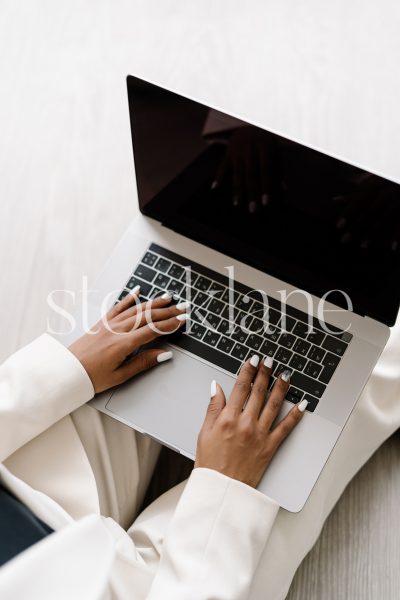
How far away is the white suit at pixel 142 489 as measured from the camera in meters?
0.73

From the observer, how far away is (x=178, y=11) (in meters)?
1.21

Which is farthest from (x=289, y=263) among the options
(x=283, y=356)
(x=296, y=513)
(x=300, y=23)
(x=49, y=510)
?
(x=300, y=23)

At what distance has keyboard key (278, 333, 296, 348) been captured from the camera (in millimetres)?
862

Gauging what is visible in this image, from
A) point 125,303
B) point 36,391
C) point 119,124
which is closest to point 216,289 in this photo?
point 125,303

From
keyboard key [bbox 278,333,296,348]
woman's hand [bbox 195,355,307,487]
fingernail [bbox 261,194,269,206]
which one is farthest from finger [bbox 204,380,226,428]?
fingernail [bbox 261,194,269,206]

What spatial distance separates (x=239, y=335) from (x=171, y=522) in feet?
0.83

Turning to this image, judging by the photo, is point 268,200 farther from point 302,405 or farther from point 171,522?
point 171,522

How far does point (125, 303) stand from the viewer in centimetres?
89

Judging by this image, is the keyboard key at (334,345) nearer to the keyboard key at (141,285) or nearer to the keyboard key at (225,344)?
the keyboard key at (225,344)

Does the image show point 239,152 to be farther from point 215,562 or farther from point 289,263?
point 215,562

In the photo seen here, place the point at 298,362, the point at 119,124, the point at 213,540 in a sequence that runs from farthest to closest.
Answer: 1. the point at 119,124
2. the point at 298,362
3. the point at 213,540

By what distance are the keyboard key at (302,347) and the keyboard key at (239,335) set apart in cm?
7

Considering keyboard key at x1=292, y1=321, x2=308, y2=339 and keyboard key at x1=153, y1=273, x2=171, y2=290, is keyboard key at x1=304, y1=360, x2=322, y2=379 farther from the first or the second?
keyboard key at x1=153, y1=273, x2=171, y2=290

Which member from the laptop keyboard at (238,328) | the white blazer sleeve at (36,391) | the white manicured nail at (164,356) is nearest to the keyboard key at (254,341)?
the laptop keyboard at (238,328)
